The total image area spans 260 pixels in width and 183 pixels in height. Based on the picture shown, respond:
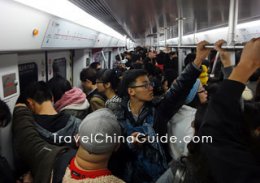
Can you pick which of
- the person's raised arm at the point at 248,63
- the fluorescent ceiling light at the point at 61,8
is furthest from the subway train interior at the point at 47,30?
the person's raised arm at the point at 248,63

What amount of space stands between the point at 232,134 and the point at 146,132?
2.69 ft

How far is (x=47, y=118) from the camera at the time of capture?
5.81 feet

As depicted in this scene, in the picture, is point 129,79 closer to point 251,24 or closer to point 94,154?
point 94,154

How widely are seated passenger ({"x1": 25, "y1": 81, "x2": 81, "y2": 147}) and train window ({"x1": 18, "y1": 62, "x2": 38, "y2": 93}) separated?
74cm

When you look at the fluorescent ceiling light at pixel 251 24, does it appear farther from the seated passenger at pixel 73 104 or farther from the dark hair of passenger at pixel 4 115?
the dark hair of passenger at pixel 4 115

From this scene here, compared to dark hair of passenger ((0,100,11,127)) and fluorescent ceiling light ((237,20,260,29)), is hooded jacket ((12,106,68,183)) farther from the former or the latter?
fluorescent ceiling light ((237,20,260,29))

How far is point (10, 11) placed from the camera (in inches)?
60.1

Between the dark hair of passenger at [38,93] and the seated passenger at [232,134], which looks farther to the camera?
the dark hair of passenger at [38,93]

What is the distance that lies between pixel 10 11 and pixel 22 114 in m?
0.70

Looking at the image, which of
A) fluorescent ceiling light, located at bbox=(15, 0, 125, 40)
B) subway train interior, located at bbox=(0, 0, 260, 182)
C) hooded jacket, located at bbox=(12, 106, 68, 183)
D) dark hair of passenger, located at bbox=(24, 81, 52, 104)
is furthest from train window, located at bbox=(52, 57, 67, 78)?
hooded jacket, located at bbox=(12, 106, 68, 183)

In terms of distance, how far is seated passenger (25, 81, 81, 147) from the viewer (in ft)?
5.57

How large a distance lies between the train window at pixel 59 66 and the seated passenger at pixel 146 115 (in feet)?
6.59

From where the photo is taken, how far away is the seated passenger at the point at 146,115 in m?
1.56

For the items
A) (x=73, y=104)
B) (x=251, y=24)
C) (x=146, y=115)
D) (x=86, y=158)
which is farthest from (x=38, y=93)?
(x=251, y=24)
